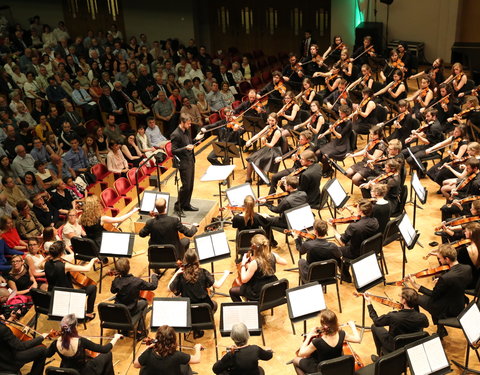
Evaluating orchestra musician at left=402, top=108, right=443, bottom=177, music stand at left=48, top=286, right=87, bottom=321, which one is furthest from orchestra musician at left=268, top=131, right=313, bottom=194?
music stand at left=48, top=286, right=87, bottom=321

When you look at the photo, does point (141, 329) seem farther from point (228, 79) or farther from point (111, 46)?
point (111, 46)

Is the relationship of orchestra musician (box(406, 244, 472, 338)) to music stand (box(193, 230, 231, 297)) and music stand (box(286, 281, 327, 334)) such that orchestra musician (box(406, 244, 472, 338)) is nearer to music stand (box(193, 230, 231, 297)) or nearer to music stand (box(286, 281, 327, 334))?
music stand (box(286, 281, 327, 334))

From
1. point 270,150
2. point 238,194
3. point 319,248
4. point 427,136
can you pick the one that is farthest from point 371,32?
point 319,248

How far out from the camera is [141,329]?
21.8 ft

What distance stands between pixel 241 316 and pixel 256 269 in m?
0.71

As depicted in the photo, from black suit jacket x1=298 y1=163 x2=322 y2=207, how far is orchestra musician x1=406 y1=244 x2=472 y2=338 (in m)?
2.55

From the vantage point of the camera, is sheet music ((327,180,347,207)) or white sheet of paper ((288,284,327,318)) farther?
sheet music ((327,180,347,207))

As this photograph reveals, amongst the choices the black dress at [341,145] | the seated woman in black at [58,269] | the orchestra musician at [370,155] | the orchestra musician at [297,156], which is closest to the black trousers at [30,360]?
the seated woman in black at [58,269]

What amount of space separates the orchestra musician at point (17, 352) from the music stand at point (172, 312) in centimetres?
107

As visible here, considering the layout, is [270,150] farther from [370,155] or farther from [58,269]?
[58,269]

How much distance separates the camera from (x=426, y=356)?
199 inches

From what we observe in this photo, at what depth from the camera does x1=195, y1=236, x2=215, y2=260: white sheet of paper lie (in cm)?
670

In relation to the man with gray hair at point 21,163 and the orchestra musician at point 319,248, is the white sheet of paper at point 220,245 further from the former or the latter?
the man with gray hair at point 21,163

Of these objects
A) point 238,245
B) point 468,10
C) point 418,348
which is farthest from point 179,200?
point 468,10
